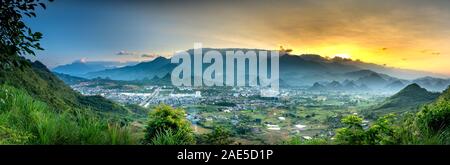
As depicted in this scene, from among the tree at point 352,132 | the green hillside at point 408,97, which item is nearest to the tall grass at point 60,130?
the tree at point 352,132

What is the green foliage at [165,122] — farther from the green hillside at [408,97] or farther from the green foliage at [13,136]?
the green hillside at [408,97]

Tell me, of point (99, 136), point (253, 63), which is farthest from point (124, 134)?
point (253, 63)

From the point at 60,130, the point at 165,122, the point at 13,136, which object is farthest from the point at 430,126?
the point at 13,136

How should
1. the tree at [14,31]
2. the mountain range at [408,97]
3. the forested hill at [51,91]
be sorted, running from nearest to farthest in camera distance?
the tree at [14,31] → the forested hill at [51,91] → the mountain range at [408,97]

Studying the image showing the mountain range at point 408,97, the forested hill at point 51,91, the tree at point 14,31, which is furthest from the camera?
the mountain range at point 408,97

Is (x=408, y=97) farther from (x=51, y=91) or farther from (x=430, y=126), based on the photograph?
(x=430, y=126)

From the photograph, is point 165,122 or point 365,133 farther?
point 165,122

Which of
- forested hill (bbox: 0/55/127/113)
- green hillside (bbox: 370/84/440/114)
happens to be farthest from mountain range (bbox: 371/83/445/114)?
A: forested hill (bbox: 0/55/127/113)
